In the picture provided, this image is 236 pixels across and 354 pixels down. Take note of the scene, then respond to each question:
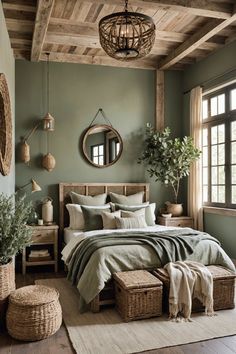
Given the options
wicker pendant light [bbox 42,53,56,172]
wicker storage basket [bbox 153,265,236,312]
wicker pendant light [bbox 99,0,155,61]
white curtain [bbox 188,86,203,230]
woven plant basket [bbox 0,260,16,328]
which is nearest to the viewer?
woven plant basket [bbox 0,260,16,328]

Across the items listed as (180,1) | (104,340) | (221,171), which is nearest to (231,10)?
(180,1)

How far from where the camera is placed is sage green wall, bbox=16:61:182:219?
560 centimetres

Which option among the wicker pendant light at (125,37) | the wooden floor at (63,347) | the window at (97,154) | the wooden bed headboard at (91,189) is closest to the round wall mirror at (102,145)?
the window at (97,154)

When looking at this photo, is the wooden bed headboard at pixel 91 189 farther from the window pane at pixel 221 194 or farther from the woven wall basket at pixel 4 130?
the woven wall basket at pixel 4 130

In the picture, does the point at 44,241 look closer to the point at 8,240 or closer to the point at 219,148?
the point at 8,240

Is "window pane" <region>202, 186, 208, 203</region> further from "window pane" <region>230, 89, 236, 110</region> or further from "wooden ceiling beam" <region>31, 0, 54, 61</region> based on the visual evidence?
"wooden ceiling beam" <region>31, 0, 54, 61</region>

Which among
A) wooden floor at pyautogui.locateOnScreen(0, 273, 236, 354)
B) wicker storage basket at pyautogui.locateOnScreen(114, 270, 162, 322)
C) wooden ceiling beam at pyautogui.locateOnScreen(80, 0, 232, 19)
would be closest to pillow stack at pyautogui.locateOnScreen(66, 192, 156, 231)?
wicker storage basket at pyautogui.locateOnScreen(114, 270, 162, 322)

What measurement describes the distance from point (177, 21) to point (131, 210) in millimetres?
2729

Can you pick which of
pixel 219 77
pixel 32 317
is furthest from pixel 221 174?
pixel 32 317

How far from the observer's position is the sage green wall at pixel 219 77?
16.5 feet

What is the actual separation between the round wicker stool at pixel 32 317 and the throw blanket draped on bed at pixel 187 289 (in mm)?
1147

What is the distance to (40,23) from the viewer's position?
4117mm

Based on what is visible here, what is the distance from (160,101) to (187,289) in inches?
149

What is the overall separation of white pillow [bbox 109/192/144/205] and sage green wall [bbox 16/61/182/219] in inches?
14.9
